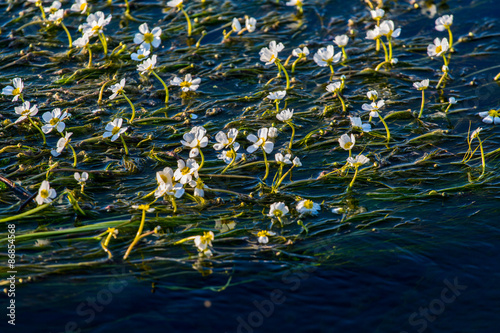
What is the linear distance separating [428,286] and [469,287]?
0.24 meters

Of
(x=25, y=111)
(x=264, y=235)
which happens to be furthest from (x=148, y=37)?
(x=264, y=235)

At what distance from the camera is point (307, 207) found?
3.57 m

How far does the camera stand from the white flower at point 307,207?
3.56 meters

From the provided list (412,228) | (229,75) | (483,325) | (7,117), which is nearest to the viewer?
(483,325)

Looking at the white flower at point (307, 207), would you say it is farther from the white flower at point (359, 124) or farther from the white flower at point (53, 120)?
the white flower at point (53, 120)

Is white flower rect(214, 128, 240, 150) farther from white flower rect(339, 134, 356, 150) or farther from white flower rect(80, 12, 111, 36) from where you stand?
white flower rect(80, 12, 111, 36)

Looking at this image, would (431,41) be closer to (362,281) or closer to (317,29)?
(317,29)

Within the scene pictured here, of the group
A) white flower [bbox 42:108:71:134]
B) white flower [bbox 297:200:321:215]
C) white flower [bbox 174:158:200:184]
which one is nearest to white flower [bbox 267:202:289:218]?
white flower [bbox 297:200:321:215]

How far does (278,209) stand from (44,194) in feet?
4.88

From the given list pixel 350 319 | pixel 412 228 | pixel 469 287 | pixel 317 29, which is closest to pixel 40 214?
pixel 350 319

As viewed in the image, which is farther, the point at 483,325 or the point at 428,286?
the point at 428,286

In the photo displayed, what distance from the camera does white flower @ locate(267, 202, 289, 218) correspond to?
3.45 meters

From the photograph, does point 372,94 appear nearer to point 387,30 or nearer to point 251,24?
point 387,30

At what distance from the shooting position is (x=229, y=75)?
17.5 feet
